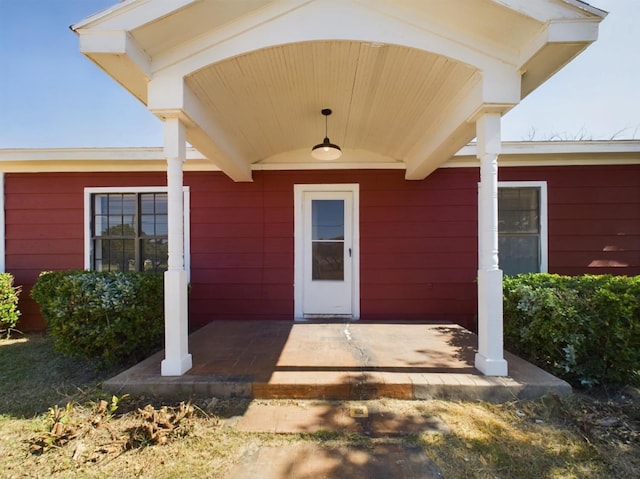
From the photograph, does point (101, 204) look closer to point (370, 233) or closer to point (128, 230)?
point (128, 230)

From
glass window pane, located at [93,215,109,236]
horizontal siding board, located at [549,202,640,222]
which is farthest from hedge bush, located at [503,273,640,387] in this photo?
glass window pane, located at [93,215,109,236]

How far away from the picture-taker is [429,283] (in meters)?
4.43

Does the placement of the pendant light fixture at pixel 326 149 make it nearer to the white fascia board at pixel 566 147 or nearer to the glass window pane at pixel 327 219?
the glass window pane at pixel 327 219

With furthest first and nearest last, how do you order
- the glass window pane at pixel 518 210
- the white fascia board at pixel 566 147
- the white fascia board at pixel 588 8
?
the glass window pane at pixel 518 210, the white fascia board at pixel 566 147, the white fascia board at pixel 588 8

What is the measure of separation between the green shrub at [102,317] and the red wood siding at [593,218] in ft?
16.2

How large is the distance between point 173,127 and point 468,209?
12.3ft

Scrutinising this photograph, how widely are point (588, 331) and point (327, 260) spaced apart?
2841 millimetres

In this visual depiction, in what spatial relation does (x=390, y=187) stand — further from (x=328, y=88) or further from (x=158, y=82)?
(x=158, y=82)

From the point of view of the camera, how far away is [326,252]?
451 centimetres

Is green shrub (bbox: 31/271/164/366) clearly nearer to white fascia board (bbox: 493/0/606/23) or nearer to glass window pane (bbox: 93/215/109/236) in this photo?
glass window pane (bbox: 93/215/109/236)

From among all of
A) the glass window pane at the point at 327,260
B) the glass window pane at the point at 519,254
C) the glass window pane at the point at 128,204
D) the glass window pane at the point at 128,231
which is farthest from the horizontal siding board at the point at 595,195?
the glass window pane at the point at 128,204

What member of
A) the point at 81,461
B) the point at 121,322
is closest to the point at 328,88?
the point at 121,322

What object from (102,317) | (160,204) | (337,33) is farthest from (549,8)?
(160,204)

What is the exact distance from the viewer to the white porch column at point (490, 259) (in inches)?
95.7
